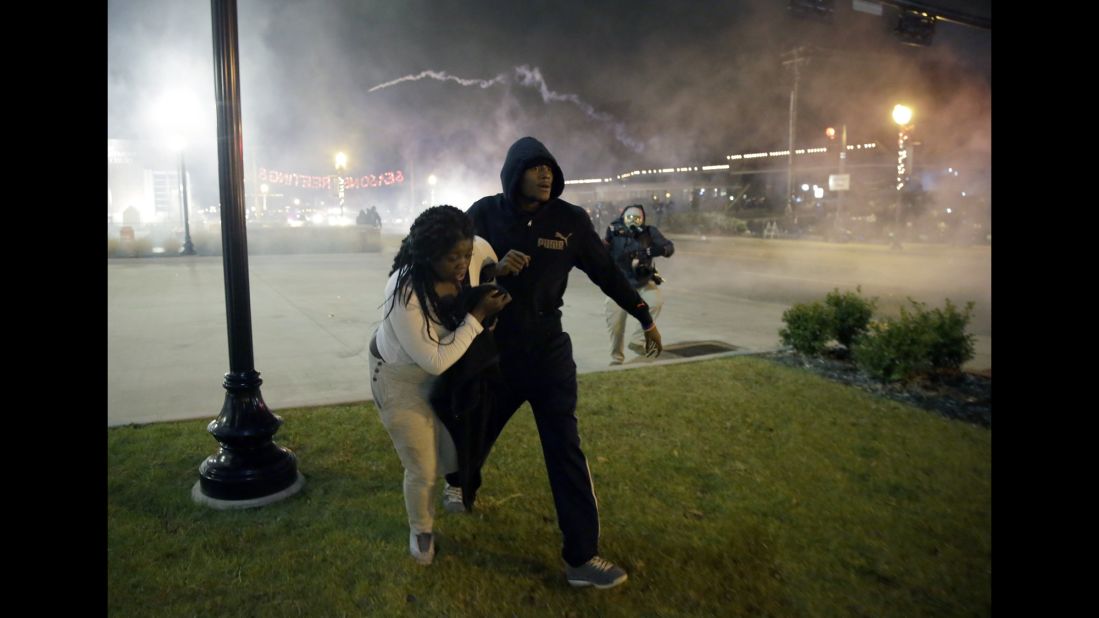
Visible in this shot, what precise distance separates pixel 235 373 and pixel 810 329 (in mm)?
5351

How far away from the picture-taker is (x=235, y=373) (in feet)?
13.5

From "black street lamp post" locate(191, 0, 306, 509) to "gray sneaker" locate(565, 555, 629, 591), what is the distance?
1753 millimetres

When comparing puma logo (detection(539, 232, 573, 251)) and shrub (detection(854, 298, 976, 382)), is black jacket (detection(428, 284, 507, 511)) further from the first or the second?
shrub (detection(854, 298, 976, 382))

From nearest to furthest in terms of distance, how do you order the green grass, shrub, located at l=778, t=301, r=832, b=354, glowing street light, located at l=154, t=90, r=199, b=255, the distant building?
the green grass < shrub, located at l=778, t=301, r=832, b=354 < glowing street light, located at l=154, t=90, r=199, b=255 < the distant building

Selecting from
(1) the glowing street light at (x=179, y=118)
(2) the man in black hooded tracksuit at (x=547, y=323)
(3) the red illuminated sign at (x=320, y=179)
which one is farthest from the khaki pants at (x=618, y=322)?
(3) the red illuminated sign at (x=320, y=179)

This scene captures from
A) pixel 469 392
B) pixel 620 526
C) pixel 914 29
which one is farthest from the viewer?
pixel 914 29

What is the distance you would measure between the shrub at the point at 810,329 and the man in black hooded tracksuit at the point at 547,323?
4.62m

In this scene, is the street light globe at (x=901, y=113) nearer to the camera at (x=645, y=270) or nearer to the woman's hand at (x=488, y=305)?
the camera at (x=645, y=270)

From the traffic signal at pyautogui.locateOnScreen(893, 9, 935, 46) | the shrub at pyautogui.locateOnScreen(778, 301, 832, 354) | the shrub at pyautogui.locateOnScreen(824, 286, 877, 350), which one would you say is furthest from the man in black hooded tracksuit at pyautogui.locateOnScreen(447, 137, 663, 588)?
the traffic signal at pyautogui.locateOnScreen(893, 9, 935, 46)

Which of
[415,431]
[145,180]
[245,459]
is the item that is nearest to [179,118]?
[245,459]

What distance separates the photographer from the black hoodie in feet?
10.7

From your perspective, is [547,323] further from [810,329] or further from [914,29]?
[914,29]
